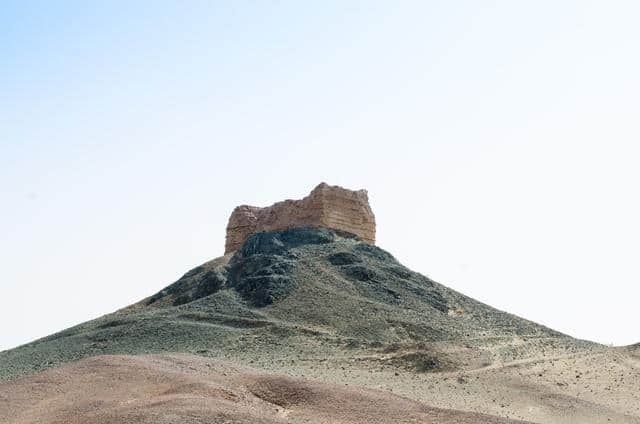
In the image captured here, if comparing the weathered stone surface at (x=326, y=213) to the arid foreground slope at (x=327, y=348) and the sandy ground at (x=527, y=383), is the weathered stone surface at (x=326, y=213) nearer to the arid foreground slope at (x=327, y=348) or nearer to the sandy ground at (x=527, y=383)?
the arid foreground slope at (x=327, y=348)

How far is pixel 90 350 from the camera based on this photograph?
28.6 metres

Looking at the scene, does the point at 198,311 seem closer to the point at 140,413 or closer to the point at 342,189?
the point at 342,189

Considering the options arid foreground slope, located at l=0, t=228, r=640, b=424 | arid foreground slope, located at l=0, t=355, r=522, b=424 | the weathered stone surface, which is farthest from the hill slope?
arid foreground slope, located at l=0, t=355, r=522, b=424

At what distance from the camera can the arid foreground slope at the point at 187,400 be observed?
13859 millimetres

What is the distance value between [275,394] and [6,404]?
5.47 metres

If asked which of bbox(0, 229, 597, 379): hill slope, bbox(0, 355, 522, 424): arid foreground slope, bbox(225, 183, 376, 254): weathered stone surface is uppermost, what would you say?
bbox(225, 183, 376, 254): weathered stone surface

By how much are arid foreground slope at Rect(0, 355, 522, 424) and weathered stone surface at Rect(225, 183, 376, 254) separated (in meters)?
20.6

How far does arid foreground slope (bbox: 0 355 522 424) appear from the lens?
13.9 metres

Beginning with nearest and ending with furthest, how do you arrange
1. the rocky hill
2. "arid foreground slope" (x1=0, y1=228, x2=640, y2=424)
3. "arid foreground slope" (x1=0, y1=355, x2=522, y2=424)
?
"arid foreground slope" (x1=0, y1=355, x2=522, y2=424) → the rocky hill → "arid foreground slope" (x1=0, y1=228, x2=640, y2=424)

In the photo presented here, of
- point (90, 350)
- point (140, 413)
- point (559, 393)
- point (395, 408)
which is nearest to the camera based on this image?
point (140, 413)

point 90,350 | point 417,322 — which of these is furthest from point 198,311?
point 417,322

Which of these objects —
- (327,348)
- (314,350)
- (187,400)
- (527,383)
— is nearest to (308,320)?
(327,348)

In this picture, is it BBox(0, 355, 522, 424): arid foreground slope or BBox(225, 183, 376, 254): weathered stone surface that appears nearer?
BBox(0, 355, 522, 424): arid foreground slope

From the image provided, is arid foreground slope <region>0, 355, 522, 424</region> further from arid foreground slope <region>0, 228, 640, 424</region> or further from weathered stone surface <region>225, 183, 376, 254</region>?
weathered stone surface <region>225, 183, 376, 254</region>
